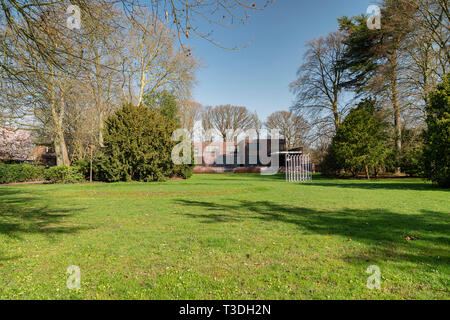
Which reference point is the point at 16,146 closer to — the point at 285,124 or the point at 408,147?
the point at 408,147

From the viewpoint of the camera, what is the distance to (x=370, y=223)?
560 cm

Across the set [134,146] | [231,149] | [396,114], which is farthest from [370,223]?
[231,149]

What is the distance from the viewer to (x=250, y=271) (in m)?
3.19

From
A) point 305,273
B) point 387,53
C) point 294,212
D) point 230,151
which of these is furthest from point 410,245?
point 230,151

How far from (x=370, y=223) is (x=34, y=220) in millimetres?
8341

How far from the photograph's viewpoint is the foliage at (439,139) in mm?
11859

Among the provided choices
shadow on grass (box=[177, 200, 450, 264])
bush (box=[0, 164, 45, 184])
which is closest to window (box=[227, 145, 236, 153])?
bush (box=[0, 164, 45, 184])

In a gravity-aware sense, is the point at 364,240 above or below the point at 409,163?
below

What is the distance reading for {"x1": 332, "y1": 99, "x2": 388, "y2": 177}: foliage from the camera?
774 inches

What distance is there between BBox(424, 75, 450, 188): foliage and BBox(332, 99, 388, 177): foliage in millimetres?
6855

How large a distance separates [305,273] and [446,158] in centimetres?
1318

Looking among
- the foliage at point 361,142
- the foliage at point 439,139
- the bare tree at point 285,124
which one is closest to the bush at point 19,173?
the foliage at point 361,142

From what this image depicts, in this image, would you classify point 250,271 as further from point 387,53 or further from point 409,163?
point 387,53
